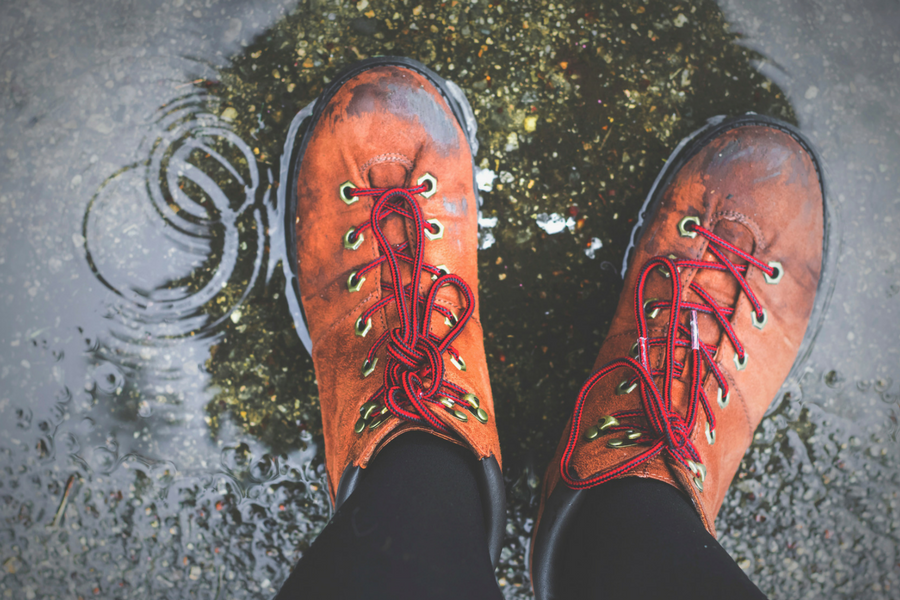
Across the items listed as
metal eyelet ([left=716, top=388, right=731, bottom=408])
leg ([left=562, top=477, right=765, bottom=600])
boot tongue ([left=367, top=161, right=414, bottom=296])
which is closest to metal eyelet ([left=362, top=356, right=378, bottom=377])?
boot tongue ([left=367, top=161, right=414, bottom=296])

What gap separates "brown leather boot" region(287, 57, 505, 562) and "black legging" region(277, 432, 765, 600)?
0.16 metres

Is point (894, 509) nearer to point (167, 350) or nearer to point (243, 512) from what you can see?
point (243, 512)

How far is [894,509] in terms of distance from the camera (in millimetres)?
1105

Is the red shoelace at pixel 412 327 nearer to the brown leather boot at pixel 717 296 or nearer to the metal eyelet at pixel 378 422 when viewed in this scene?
the metal eyelet at pixel 378 422

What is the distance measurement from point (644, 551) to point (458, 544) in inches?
10.9

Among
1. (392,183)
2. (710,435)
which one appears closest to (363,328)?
(392,183)

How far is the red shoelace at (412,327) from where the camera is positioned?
80 centimetres

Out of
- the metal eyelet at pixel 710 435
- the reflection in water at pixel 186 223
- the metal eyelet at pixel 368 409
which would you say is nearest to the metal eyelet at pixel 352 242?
the reflection in water at pixel 186 223

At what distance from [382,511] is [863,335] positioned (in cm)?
114

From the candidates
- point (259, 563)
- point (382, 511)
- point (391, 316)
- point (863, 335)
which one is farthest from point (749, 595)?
point (259, 563)

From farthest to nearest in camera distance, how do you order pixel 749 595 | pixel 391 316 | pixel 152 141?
pixel 152 141 → pixel 391 316 → pixel 749 595

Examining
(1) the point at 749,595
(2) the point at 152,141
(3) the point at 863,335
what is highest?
(2) the point at 152,141

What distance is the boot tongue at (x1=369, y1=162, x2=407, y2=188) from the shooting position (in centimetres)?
98

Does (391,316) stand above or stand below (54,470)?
above
